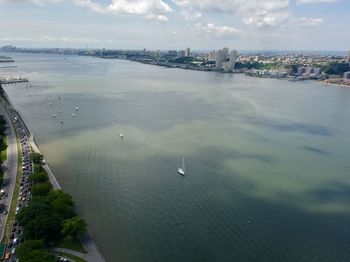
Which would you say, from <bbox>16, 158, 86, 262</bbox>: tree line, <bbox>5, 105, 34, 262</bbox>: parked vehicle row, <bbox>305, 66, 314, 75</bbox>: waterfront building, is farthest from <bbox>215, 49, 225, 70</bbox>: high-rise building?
<bbox>16, 158, 86, 262</bbox>: tree line

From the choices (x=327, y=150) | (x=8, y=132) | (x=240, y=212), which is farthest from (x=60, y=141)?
(x=327, y=150)

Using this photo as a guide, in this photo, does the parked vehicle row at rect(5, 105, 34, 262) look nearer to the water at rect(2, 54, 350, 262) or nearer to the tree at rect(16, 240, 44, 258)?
the tree at rect(16, 240, 44, 258)

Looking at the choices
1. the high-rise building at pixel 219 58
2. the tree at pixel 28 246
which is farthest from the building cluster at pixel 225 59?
the tree at pixel 28 246

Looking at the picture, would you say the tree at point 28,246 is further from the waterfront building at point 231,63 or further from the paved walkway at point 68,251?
the waterfront building at point 231,63

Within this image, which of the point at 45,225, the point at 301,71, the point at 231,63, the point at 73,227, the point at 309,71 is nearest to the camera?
the point at 45,225

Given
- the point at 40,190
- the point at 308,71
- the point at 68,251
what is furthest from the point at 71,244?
the point at 308,71

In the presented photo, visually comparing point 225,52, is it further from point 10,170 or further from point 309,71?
point 10,170
